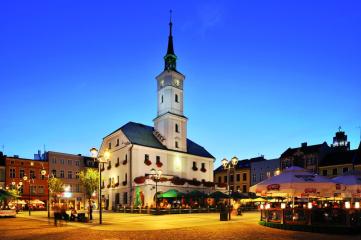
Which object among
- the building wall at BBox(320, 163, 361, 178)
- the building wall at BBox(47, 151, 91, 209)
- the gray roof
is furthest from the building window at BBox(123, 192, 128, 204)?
the building wall at BBox(320, 163, 361, 178)

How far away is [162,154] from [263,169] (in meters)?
28.2

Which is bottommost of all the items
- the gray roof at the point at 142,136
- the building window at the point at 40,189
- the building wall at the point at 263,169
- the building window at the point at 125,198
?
the building window at the point at 40,189

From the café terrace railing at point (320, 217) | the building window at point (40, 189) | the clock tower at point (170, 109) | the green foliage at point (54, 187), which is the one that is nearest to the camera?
the café terrace railing at point (320, 217)

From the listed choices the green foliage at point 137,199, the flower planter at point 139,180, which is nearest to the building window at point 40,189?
the green foliage at point 137,199

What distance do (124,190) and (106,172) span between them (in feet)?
24.9

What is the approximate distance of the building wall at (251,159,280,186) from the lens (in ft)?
234

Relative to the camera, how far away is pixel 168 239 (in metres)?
16.1

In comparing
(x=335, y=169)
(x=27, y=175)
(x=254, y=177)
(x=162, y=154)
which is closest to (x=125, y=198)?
(x=162, y=154)

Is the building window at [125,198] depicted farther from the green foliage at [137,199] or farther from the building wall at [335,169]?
the building wall at [335,169]

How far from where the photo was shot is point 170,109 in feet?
181

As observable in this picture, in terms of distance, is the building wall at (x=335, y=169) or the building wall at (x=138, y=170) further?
the building wall at (x=335, y=169)

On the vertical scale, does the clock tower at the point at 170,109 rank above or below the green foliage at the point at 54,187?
above

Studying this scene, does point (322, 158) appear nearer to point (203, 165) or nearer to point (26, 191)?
point (203, 165)

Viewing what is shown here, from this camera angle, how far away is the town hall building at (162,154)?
49562mm
